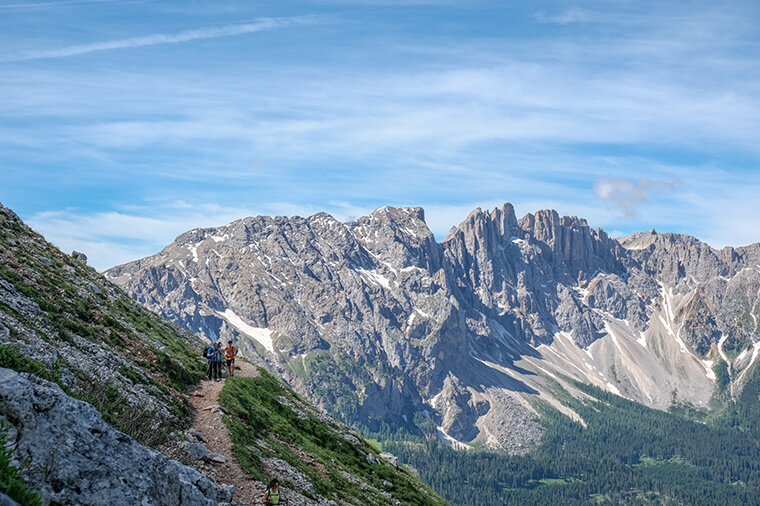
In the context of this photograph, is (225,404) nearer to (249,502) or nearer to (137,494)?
(249,502)

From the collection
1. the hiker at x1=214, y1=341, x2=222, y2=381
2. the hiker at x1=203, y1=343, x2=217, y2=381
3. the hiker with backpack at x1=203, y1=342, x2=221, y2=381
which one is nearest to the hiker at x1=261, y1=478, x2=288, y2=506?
the hiker with backpack at x1=203, y1=342, x2=221, y2=381

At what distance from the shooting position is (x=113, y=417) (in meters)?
21.9

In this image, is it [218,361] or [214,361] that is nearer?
[214,361]

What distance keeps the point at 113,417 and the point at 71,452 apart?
7554 millimetres

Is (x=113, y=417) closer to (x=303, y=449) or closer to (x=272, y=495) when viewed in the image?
(x=272, y=495)

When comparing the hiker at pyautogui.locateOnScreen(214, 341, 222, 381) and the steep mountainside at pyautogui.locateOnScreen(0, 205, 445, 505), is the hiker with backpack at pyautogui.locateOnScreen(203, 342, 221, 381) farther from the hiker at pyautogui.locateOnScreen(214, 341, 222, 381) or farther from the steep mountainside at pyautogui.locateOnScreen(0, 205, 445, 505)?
the steep mountainside at pyautogui.locateOnScreen(0, 205, 445, 505)

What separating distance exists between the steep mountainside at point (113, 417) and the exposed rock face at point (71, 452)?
1.1 inches

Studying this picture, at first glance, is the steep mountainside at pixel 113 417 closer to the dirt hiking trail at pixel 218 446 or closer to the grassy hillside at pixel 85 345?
the grassy hillside at pixel 85 345

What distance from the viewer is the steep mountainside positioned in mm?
14375

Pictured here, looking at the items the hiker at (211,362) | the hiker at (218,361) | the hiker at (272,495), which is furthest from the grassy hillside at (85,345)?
the hiker at (272,495)

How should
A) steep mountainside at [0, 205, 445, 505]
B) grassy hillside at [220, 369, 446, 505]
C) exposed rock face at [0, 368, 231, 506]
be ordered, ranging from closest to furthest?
1. exposed rock face at [0, 368, 231, 506]
2. steep mountainside at [0, 205, 445, 505]
3. grassy hillside at [220, 369, 446, 505]

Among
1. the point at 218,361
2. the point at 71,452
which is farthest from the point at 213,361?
the point at 71,452

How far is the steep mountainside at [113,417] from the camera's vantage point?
47.2 feet

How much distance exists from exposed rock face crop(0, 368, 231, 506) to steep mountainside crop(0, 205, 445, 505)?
0.09 ft
